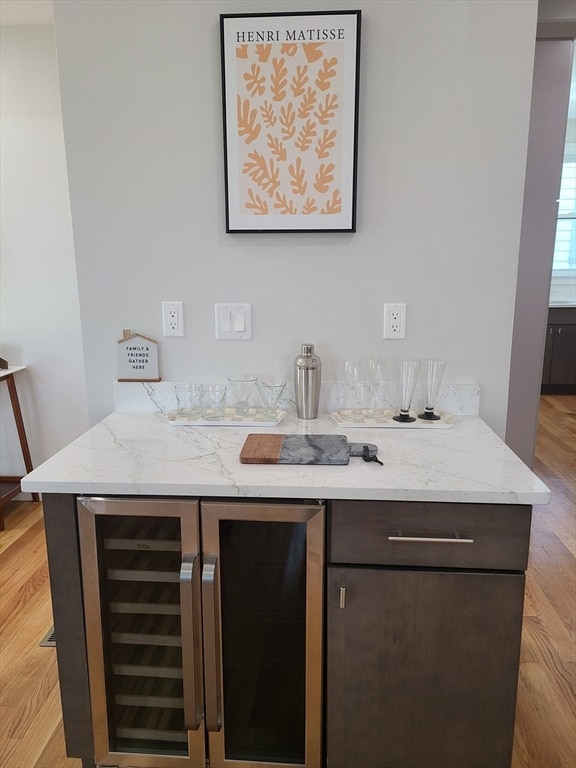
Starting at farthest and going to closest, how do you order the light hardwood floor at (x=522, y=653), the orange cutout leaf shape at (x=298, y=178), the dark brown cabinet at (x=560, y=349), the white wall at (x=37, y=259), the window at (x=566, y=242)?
the window at (x=566, y=242) → the dark brown cabinet at (x=560, y=349) → the white wall at (x=37, y=259) → the orange cutout leaf shape at (x=298, y=178) → the light hardwood floor at (x=522, y=653)

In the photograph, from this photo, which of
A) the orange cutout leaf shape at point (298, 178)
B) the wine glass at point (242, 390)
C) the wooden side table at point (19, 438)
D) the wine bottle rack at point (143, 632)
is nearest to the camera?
the wine bottle rack at point (143, 632)

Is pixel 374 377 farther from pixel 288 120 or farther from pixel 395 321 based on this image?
pixel 288 120

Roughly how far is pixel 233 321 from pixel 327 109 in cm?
72

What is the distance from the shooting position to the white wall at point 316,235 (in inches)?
65.6

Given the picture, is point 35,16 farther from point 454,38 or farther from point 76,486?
point 76,486

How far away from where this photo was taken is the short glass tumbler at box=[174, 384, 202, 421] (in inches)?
70.1

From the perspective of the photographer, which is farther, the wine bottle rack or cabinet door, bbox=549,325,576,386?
cabinet door, bbox=549,325,576,386

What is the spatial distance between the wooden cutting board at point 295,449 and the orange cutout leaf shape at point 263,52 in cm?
112

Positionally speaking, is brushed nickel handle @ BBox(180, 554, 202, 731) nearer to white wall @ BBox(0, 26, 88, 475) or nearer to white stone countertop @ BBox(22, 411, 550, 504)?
white stone countertop @ BBox(22, 411, 550, 504)

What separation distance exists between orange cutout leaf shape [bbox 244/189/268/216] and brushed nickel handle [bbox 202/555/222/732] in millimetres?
1061

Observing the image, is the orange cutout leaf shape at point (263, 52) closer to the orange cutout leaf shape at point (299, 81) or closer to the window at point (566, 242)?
the orange cutout leaf shape at point (299, 81)

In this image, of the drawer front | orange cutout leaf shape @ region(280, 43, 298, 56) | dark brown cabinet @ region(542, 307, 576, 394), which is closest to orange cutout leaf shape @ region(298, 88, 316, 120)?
orange cutout leaf shape @ region(280, 43, 298, 56)

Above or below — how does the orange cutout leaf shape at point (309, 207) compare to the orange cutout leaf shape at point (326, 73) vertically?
below

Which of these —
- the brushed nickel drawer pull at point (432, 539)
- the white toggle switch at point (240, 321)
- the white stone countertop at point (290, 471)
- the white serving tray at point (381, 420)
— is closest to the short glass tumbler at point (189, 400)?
the white stone countertop at point (290, 471)
